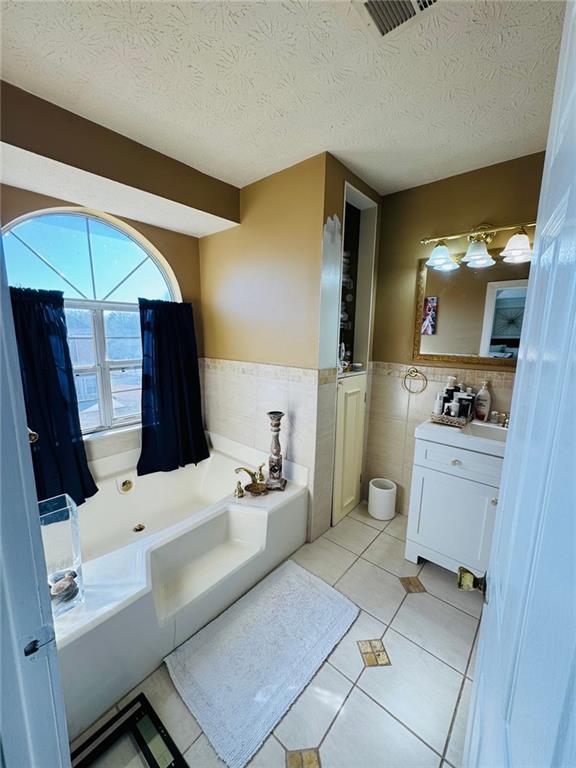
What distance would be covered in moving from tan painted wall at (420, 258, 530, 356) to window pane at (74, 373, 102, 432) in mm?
2482

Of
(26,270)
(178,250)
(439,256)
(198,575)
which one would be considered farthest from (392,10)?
(198,575)

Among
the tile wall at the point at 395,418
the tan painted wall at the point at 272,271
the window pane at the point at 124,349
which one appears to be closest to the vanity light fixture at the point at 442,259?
the tile wall at the point at 395,418

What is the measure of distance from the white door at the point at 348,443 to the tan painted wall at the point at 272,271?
47 cm

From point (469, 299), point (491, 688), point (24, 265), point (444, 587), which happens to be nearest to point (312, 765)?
point (491, 688)

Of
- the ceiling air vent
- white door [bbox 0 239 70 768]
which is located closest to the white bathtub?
white door [bbox 0 239 70 768]

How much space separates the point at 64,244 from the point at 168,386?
117 centimetres

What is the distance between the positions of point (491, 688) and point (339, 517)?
1760 millimetres

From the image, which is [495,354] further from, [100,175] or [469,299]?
[100,175]

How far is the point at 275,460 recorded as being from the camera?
80.4 inches

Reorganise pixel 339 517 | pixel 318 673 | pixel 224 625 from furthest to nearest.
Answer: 1. pixel 339 517
2. pixel 224 625
3. pixel 318 673

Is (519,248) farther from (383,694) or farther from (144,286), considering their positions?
(144,286)

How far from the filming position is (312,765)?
1.01m

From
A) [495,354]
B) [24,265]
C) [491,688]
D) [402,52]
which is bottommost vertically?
[491,688]

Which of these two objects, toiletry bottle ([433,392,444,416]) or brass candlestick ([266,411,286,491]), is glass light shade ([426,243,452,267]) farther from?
brass candlestick ([266,411,286,491])
